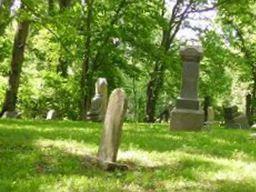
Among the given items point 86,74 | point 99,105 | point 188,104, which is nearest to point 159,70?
point 86,74

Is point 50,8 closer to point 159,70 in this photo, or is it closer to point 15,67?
point 15,67

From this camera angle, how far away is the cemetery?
9.68 metres

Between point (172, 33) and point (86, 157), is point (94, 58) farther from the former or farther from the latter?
point (86, 157)

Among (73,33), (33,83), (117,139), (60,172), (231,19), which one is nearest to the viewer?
(60,172)

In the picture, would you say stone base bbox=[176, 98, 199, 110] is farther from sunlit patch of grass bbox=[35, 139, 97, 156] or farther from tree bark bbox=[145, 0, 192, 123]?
tree bark bbox=[145, 0, 192, 123]

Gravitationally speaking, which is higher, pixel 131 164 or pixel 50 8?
pixel 50 8

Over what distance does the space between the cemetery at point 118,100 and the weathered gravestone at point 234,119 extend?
0.05 metres

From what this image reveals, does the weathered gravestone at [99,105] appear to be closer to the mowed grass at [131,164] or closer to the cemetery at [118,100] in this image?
the cemetery at [118,100]

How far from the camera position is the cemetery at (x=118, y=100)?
31.8 feet

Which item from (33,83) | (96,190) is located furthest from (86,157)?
(33,83)

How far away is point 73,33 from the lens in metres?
26.0

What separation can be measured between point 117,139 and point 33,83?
2886 centimetres

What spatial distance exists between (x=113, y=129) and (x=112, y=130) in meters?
0.03

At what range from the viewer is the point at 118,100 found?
10438 millimetres
